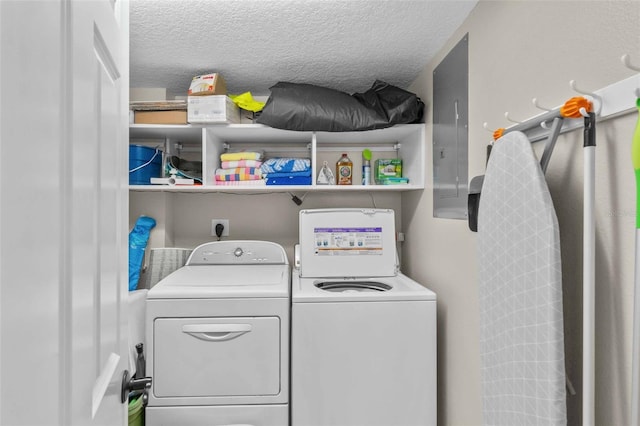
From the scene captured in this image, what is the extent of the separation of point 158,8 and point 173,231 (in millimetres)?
1589

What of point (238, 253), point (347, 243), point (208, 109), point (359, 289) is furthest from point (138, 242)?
point (359, 289)

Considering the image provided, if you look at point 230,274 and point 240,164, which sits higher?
point 240,164

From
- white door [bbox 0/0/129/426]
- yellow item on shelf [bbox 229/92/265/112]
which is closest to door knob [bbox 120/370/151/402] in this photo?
white door [bbox 0/0/129/426]

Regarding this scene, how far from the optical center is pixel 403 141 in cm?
265

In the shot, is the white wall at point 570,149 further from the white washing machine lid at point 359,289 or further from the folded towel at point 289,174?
the folded towel at point 289,174

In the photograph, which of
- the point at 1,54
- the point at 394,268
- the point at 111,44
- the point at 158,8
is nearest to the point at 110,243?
the point at 111,44

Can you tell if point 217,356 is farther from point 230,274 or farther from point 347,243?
point 347,243

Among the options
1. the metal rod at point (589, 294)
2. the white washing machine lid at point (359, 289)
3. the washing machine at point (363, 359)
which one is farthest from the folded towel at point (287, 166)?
the metal rod at point (589, 294)

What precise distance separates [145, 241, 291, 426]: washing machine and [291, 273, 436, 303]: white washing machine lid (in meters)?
0.15

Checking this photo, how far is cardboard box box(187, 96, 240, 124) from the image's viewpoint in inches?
87.2

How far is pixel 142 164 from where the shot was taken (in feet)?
7.89

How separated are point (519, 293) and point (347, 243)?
1.38 metres

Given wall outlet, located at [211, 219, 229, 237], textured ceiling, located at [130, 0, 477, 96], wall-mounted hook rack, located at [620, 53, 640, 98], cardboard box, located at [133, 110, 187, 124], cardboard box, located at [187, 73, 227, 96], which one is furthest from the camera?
wall outlet, located at [211, 219, 229, 237]

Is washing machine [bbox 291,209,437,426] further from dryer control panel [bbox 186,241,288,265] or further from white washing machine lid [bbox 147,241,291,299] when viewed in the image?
dryer control panel [bbox 186,241,288,265]
